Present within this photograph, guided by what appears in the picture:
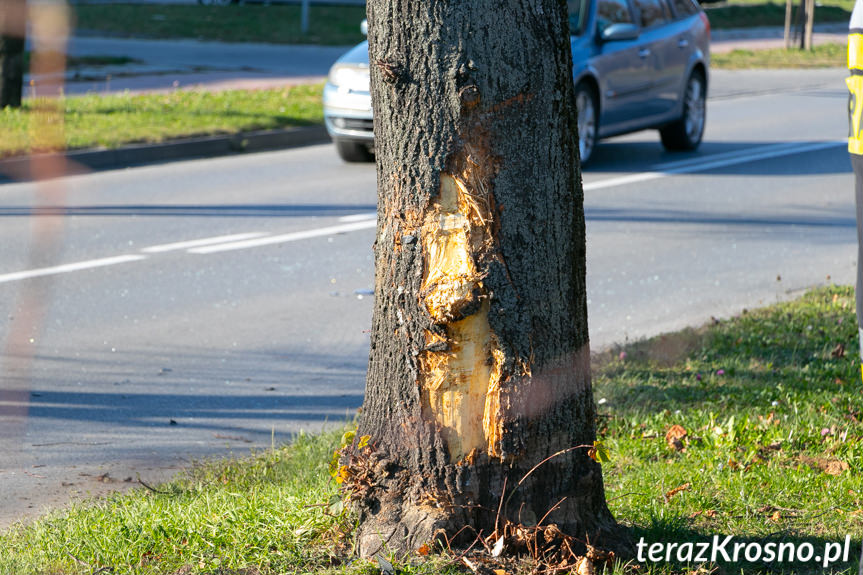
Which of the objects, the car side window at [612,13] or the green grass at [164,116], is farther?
the green grass at [164,116]

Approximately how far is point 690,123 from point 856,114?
11170 millimetres

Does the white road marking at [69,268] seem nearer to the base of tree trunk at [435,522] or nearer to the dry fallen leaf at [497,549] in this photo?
the base of tree trunk at [435,522]

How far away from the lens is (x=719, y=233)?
8984mm

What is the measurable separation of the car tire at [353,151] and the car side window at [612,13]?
2.85m

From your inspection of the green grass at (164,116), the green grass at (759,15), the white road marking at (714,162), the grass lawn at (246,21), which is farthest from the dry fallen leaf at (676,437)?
the green grass at (759,15)

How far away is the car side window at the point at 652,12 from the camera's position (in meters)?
12.4

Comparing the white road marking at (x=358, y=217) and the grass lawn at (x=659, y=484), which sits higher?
the white road marking at (x=358, y=217)

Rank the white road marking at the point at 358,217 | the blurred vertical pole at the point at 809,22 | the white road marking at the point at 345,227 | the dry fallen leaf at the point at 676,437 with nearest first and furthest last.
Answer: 1. the dry fallen leaf at the point at 676,437
2. the white road marking at the point at 345,227
3. the white road marking at the point at 358,217
4. the blurred vertical pole at the point at 809,22

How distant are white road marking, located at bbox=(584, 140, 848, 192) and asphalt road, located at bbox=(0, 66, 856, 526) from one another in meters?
0.05

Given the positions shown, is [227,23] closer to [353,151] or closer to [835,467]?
[353,151]

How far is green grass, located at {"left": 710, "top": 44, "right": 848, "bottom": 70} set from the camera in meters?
23.8

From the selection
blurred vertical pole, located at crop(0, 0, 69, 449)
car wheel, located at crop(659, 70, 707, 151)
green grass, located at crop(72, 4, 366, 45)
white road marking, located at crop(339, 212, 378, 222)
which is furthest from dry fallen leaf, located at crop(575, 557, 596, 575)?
green grass, located at crop(72, 4, 366, 45)

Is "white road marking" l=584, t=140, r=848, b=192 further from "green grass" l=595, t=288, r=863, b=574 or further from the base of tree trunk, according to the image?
the base of tree trunk

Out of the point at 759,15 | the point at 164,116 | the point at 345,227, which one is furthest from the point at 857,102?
the point at 759,15
